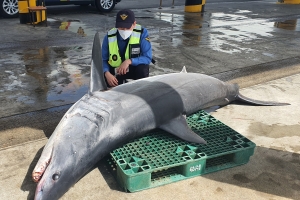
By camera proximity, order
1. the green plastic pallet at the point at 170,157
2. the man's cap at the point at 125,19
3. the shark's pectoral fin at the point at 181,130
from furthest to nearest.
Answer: the man's cap at the point at 125,19
the shark's pectoral fin at the point at 181,130
the green plastic pallet at the point at 170,157

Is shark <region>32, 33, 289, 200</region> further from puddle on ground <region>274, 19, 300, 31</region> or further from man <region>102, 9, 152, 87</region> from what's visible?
puddle on ground <region>274, 19, 300, 31</region>

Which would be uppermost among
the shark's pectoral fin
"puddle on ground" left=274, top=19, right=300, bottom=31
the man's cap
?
the man's cap

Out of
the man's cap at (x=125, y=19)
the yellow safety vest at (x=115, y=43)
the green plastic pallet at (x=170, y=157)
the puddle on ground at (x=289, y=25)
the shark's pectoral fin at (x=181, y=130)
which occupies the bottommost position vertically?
the green plastic pallet at (x=170, y=157)

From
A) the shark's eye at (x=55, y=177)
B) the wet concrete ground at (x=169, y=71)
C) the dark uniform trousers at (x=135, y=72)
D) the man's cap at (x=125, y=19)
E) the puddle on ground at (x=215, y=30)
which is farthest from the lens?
the puddle on ground at (x=215, y=30)

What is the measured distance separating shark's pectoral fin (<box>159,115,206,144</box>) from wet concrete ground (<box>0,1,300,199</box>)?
1.26 feet

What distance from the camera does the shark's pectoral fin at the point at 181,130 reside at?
3.19 meters

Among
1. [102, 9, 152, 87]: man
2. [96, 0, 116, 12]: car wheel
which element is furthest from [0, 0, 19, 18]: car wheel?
[102, 9, 152, 87]: man

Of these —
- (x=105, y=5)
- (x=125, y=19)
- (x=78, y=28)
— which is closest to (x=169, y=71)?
(x=125, y=19)

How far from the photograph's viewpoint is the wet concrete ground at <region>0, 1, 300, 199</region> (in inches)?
116

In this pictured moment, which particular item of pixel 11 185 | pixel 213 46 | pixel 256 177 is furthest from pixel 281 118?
pixel 213 46

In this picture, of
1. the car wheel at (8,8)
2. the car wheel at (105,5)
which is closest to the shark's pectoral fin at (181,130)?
the car wheel at (8,8)

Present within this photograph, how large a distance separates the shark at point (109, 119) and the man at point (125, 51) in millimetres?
477

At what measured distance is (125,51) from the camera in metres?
4.20

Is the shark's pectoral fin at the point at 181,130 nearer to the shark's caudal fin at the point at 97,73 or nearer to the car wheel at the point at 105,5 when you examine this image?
the shark's caudal fin at the point at 97,73
